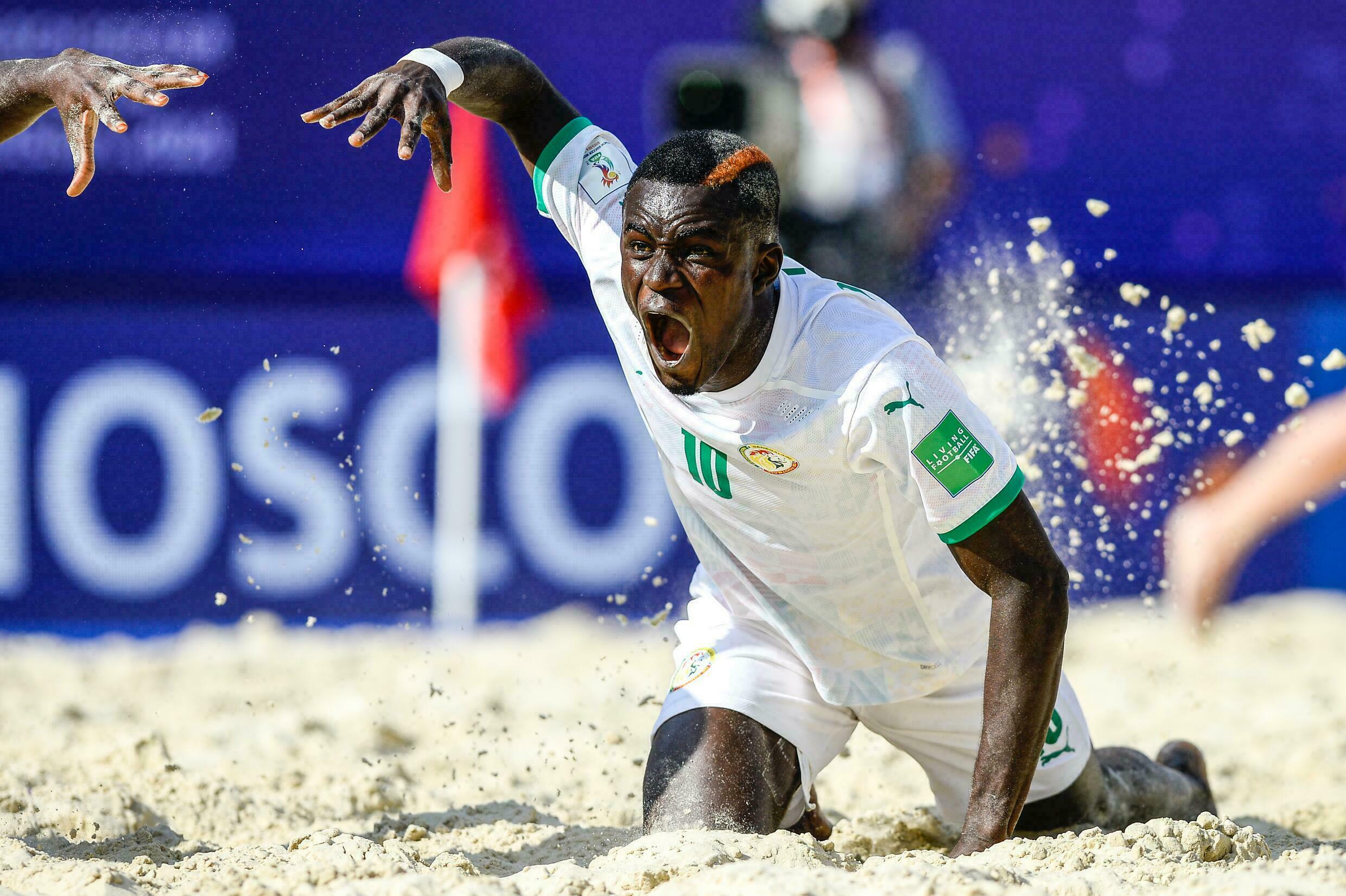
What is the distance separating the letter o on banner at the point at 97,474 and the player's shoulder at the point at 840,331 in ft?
13.3

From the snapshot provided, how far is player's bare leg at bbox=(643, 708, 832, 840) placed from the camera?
3166mm

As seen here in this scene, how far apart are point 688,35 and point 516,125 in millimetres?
3451

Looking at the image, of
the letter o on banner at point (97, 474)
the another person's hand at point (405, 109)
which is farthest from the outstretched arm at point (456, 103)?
the letter o on banner at point (97, 474)

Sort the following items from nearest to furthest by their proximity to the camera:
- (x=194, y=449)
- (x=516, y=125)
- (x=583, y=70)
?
(x=516, y=125) < (x=194, y=449) < (x=583, y=70)

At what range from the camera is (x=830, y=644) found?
3.39 metres

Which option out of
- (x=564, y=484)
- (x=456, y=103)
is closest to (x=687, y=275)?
(x=456, y=103)

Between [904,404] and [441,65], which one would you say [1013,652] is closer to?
[904,404]

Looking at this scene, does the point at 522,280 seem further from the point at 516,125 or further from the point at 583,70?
the point at 516,125

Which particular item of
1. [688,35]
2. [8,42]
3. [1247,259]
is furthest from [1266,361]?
[8,42]

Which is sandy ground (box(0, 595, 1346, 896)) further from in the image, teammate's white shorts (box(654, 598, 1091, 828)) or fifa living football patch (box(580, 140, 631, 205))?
fifa living football patch (box(580, 140, 631, 205))

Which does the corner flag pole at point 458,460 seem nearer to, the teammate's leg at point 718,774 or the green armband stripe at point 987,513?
the teammate's leg at point 718,774

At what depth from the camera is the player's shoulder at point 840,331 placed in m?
2.95

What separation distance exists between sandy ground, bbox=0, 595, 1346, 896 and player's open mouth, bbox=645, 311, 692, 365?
0.99 metres

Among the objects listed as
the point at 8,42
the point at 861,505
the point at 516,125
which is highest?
the point at 8,42
